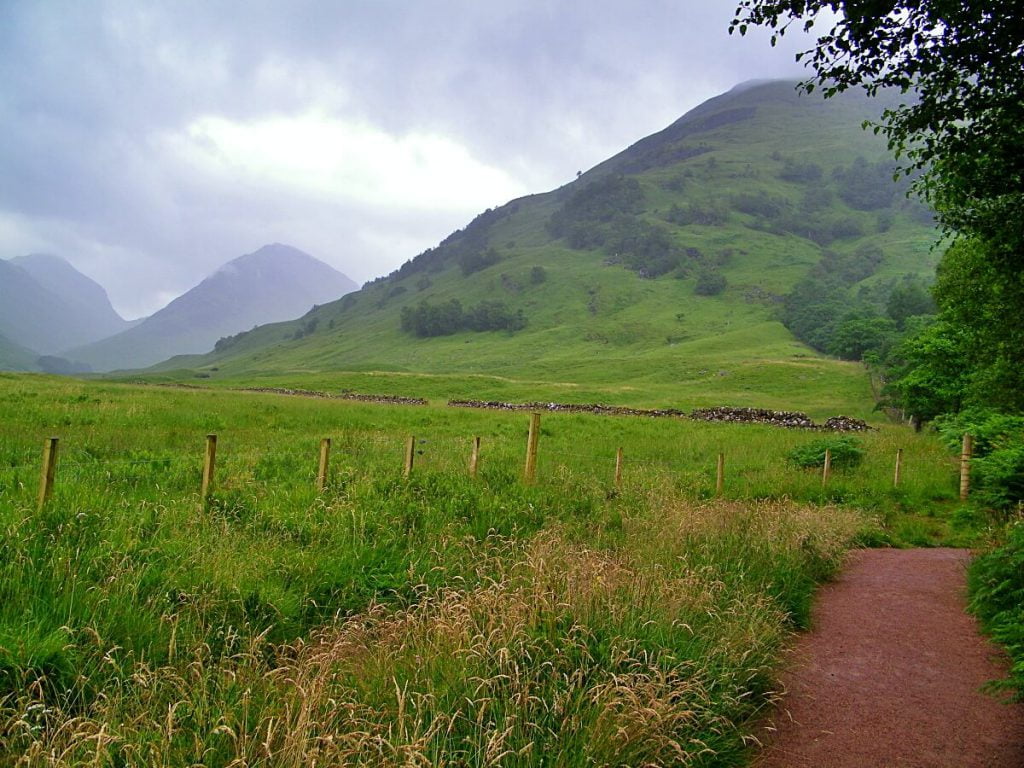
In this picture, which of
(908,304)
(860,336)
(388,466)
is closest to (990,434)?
(388,466)

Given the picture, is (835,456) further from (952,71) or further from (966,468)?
(952,71)

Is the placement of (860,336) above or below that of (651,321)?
below

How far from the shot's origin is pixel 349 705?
380 centimetres

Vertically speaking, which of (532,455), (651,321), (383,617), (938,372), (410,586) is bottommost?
(383,617)

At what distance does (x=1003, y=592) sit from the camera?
7.52 metres

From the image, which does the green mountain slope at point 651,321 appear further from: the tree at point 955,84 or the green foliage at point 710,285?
the tree at point 955,84

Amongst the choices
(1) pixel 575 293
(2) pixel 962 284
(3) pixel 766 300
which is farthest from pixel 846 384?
(1) pixel 575 293

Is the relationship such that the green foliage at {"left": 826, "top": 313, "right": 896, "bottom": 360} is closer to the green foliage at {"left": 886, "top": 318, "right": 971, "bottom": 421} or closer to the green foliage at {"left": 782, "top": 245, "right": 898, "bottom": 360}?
the green foliage at {"left": 782, "top": 245, "right": 898, "bottom": 360}

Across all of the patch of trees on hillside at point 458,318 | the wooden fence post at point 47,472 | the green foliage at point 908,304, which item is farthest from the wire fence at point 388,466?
the patch of trees on hillside at point 458,318

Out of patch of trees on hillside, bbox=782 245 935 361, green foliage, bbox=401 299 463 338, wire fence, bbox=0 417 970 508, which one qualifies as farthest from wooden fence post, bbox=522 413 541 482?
green foliage, bbox=401 299 463 338

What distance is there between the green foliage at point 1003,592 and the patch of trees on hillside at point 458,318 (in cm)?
13511

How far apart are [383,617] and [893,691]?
4866mm

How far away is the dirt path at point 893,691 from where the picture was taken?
4574 mm

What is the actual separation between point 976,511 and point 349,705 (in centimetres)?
1408
